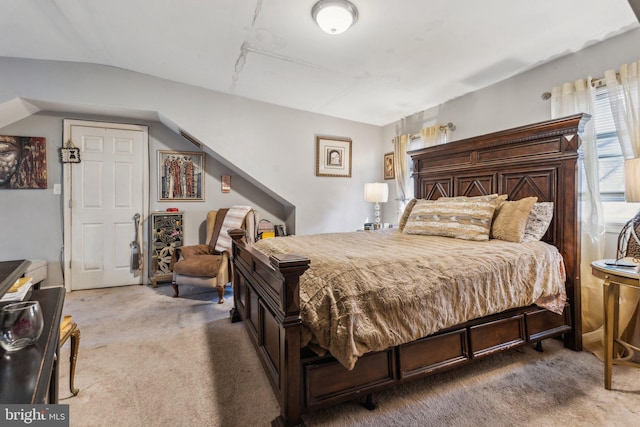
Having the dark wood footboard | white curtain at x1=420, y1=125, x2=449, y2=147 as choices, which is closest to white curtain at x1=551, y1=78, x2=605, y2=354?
the dark wood footboard

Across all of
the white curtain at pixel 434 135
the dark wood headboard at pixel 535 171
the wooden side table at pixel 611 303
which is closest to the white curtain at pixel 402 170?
the white curtain at pixel 434 135

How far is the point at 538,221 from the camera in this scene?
2.31 meters

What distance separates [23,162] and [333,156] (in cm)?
396

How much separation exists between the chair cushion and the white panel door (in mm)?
1148

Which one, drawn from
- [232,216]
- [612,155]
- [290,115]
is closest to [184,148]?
[232,216]

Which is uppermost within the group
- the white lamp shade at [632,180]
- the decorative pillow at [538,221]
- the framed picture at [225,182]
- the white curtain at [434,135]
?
the white curtain at [434,135]

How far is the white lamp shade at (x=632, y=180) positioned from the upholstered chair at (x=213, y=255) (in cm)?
338

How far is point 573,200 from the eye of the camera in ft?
7.19

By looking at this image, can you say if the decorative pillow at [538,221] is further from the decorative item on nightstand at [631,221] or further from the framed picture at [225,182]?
the framed picture at [225,182]

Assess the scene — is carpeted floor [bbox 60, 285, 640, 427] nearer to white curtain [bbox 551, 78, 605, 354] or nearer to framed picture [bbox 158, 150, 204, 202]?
white curtain [bbox 551, 78, 605, 354]

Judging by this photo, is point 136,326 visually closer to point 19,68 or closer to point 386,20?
point 19,68

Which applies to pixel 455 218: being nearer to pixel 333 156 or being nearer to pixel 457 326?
pixel 457 326

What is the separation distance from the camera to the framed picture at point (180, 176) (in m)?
4.04

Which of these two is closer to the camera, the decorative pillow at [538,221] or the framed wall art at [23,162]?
the decorative pillow at [538,221]
